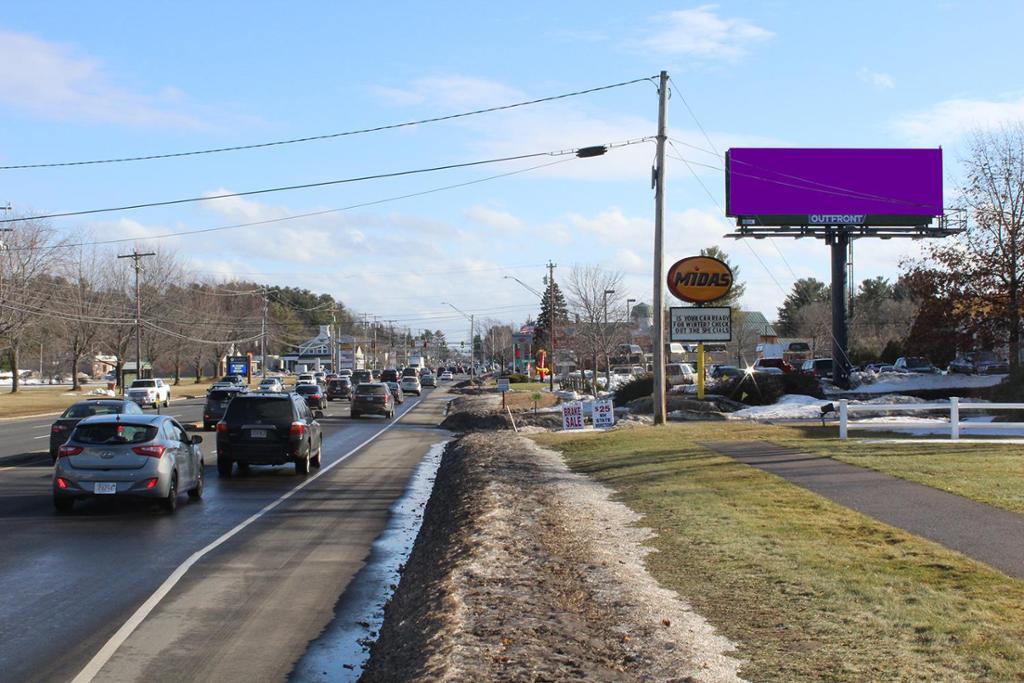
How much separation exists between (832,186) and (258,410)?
36670 millimetres

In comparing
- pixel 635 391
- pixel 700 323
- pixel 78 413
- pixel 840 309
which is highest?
pixel 840 309

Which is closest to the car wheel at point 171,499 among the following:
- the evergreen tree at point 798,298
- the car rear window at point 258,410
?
the car rear window at point 258,410

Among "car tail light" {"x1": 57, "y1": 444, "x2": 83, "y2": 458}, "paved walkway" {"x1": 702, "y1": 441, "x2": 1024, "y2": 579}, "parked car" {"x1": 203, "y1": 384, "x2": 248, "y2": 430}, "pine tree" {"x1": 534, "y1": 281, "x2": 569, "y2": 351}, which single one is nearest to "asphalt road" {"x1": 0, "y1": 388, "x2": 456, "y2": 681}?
"car tail light" {"x1": 57, "y1": 444, "x2": 83, "y2": 458}

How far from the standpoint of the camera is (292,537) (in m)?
14.1

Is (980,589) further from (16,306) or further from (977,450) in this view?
(16,306)

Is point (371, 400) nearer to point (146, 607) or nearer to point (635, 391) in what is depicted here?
point (635, 391)

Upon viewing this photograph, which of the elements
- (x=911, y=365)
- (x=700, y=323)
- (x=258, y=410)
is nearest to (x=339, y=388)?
(x=911, y=365)

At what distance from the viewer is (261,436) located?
72.8 ft

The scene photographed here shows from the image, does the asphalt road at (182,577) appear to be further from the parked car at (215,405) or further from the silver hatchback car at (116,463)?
the parked car at (215,405)

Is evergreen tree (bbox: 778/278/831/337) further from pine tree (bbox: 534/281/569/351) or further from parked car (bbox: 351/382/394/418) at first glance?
parked car (bbox: 351/382/394/418)

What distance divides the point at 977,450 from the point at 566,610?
15256 millimetres

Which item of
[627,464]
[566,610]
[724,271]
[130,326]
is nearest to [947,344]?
[724,271]

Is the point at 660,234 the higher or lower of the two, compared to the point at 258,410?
higher

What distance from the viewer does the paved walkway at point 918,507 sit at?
421 inches
